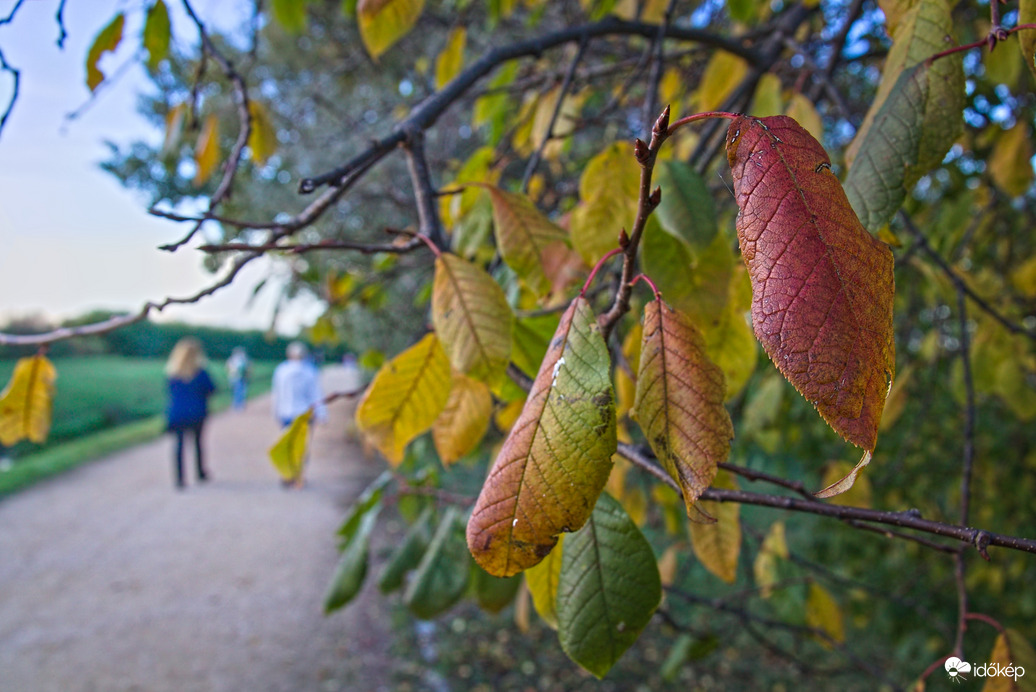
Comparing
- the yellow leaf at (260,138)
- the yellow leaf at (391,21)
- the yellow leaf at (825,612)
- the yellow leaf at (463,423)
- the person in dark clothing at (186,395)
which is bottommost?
the person in dark clothing at (186,395)

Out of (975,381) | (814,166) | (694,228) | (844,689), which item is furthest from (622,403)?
(844,689)

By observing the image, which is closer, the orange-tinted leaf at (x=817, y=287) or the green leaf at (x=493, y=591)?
the orange-tinted leaf at (x=817, y=287)

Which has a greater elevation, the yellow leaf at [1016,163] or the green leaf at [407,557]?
the yellow leaf at [1016,163]

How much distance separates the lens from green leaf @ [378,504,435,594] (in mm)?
1204

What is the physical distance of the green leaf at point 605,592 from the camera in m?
0.57

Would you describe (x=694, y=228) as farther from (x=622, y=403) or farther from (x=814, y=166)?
(x=814, y=166)

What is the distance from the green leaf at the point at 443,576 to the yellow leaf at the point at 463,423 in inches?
15.4

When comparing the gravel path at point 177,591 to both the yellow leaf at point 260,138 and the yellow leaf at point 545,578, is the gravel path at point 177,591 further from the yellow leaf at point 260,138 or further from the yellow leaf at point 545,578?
the yellow leaf at point 545,578

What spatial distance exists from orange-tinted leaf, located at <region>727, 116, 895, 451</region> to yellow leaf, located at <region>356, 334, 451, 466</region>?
0.44 meters

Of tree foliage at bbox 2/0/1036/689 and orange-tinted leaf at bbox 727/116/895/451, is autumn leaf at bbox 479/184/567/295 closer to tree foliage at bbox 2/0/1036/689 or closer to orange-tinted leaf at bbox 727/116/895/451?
tree foliage at bbox 2/0/1036/689

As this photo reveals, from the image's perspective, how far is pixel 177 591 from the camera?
13.2 ft

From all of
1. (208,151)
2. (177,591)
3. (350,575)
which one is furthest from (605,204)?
(177,591)

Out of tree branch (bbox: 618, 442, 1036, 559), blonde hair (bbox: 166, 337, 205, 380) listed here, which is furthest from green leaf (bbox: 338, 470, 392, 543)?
blonde hair (bbox: 166, 337, 205, 380)

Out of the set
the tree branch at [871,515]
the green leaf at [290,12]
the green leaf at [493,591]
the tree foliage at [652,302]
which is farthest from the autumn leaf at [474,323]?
the green leaf at [290,12]
